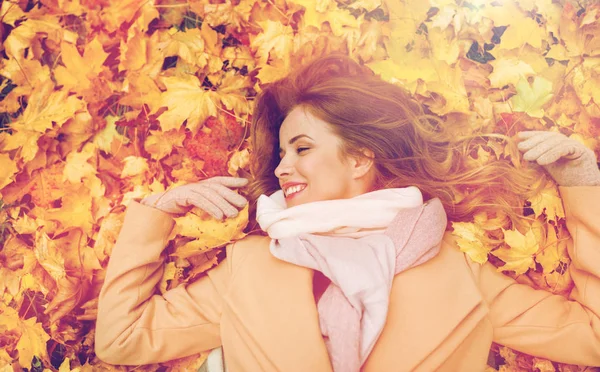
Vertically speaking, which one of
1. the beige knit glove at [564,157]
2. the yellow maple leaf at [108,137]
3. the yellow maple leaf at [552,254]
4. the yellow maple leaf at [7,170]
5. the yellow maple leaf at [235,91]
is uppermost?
the yellow maple leaf at [235,91]

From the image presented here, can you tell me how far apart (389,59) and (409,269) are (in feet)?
2.07

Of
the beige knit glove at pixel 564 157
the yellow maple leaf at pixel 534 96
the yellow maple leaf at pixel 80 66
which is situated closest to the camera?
the beige knit glove at pixel 564 157

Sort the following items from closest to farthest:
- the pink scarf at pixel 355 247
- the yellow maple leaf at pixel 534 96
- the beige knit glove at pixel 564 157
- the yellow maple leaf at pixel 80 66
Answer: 1. the pink scarf at pixel 355 247
2. the beige knit glove at pixel 564 157
3. the yellow maple leaf at pixel 534 96
4. the yellow maple leaf at pixel 80 66

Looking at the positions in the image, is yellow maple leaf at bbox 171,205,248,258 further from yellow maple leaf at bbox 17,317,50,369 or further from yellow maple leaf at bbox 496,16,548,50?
yellow maple leaf at bbox 496,16,548,50

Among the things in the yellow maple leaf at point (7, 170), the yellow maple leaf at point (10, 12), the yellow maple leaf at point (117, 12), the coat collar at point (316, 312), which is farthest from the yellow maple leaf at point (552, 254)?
the yellow maple leaf at point (10, 12)

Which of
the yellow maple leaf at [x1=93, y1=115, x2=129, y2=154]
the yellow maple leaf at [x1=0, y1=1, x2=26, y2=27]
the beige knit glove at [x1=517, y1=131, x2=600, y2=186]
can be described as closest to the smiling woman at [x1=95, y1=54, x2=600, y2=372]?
the beige knit glove at [x1=517, y1=131, x2=600, y2=186]

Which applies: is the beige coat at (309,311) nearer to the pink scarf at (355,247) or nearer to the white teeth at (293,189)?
the pink scarf at (355,247)

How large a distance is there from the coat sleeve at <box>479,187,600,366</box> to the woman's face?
476 millimetres

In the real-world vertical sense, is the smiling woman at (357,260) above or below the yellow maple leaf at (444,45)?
below

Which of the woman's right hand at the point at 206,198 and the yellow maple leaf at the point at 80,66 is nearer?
the woman's right hand at the point at 206,198

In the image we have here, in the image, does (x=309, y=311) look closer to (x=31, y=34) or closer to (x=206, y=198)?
(x=206, y=198)

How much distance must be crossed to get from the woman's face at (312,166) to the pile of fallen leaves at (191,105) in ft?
0.55

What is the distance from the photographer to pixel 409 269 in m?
1.37

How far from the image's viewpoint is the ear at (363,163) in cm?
147
